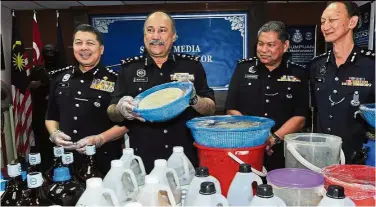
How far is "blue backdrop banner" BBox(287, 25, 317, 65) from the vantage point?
17.9 ft

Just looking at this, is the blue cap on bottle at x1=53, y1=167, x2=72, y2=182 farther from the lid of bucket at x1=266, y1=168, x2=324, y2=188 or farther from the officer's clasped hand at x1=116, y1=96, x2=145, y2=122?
the lid of bucket at x1=266, y1=168, x2=324, y2=188

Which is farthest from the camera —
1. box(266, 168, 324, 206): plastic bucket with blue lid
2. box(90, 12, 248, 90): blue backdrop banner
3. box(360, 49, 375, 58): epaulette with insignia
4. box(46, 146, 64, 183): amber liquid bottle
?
box(90, 12, 248, 90): blue backdrop banner

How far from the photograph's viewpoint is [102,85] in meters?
2.19

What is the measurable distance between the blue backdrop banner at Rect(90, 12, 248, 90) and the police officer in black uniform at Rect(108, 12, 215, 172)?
327cm

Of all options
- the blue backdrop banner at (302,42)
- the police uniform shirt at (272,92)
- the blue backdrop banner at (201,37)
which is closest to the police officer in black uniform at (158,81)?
the police uniform shirt at (272,92)

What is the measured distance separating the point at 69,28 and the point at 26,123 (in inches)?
67.0

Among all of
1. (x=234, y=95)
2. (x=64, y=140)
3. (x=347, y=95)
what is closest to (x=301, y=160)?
(x=347, y=95)

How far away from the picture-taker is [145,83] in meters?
1.97

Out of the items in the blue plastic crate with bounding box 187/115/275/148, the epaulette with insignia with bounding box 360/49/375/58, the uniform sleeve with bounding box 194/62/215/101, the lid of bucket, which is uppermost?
the epaulette with insignia with bounding box 360/49/375/58

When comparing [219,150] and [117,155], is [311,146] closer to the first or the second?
[219,150]

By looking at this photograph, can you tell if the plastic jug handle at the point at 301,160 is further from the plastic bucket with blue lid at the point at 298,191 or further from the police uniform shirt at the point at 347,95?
the police uniform shirt at the point at 347,95

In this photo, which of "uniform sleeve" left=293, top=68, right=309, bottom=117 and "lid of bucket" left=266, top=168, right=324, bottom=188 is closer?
"lid of bucket" left=266, top=168, right=324, bottom=188

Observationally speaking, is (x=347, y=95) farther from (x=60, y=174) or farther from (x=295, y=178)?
(x=60, y=174)

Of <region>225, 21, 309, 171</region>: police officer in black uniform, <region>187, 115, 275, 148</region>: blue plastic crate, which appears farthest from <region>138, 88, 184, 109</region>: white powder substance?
<region>225, 21, 309, 171</region>: police officer in black uniform
